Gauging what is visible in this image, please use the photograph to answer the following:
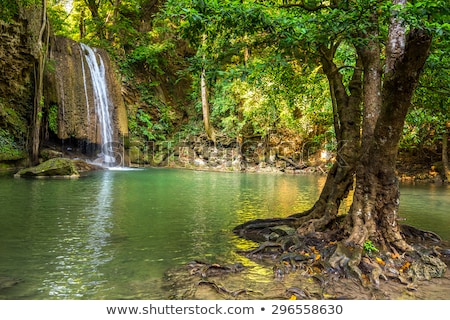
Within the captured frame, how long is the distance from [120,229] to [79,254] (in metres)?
1.80

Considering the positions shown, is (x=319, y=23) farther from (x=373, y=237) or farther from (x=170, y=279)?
(x=170, y=279)

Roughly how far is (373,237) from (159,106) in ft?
92.4

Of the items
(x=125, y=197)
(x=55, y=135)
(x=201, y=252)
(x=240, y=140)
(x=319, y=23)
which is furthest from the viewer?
(x=240, y=140)

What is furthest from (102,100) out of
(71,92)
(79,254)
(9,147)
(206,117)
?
(79,254)

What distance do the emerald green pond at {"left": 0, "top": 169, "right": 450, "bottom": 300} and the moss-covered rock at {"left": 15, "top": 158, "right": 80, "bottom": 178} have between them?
251 cm

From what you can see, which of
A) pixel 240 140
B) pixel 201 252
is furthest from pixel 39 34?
pixel 201 252

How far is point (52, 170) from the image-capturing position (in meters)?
17.7

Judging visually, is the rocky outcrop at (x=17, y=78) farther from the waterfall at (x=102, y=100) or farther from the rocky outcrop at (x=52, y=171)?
the waterfall at (x=102, y=100)

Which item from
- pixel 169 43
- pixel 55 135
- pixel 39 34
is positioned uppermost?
pixel 169 43

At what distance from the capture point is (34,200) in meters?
11.1

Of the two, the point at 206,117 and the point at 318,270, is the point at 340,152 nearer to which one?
the point at 318,270

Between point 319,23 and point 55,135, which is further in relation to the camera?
point 55,135

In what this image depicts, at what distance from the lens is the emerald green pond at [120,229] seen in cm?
493

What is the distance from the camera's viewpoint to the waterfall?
2567 cm
